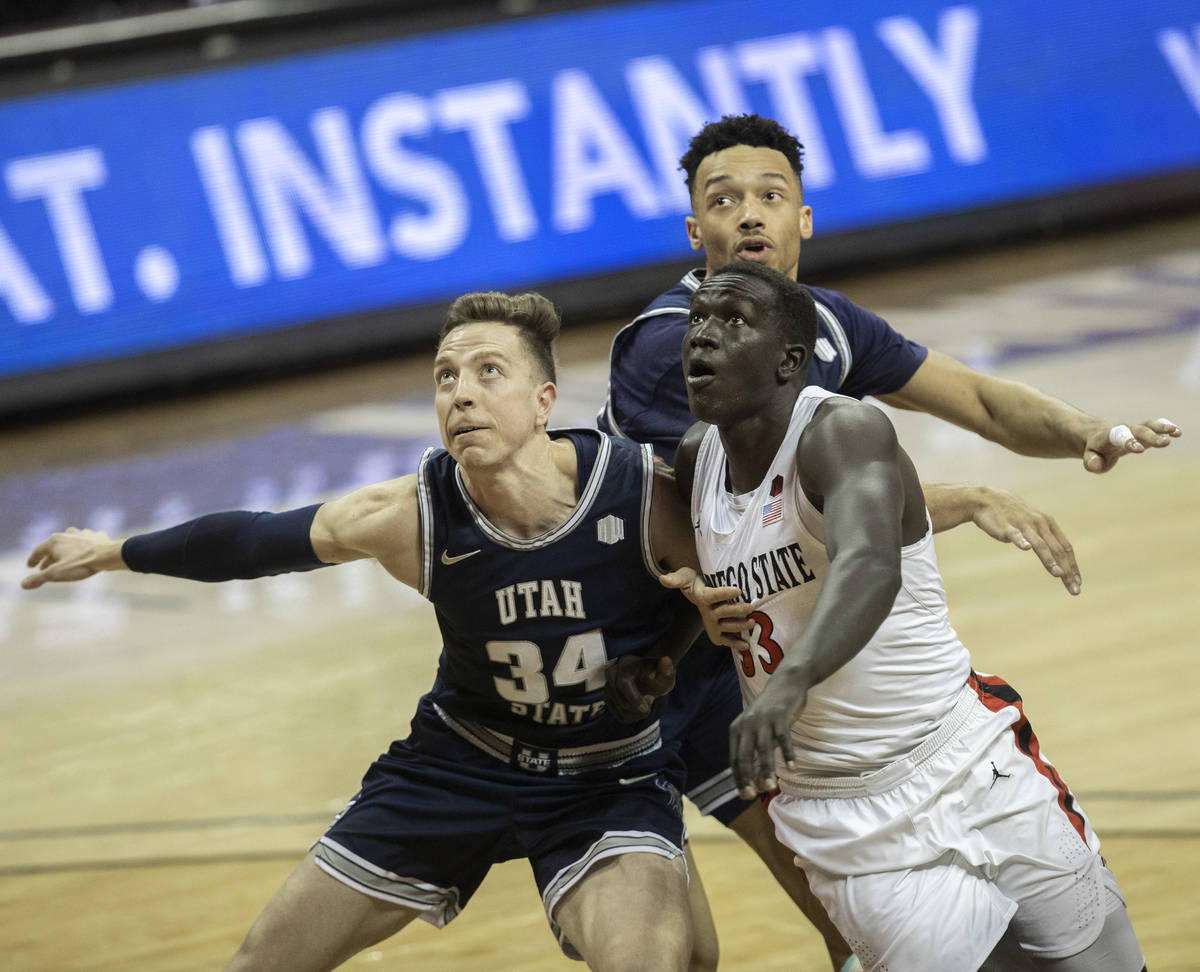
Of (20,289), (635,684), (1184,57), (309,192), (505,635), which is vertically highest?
(505,635)

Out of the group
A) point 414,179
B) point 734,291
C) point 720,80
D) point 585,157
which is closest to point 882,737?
point 734,291

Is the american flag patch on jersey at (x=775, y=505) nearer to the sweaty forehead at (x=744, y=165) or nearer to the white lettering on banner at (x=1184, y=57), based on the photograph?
the sweaty forehead at (x=744, y=165)

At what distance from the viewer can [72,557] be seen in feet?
11.9

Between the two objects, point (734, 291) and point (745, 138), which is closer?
point (734, 291)

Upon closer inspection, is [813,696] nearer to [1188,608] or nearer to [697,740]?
[697,740]

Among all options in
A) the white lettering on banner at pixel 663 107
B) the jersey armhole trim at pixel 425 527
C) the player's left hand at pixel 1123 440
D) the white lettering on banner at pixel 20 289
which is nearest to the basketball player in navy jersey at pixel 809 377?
the player's left hand at pixel 1123 440

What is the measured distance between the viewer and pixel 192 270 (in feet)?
35.3

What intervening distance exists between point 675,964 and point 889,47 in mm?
10326

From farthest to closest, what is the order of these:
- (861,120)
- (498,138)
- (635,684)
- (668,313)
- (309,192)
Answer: (861,120) < (498,138) < (309,192) < (668,313) < (635,684)

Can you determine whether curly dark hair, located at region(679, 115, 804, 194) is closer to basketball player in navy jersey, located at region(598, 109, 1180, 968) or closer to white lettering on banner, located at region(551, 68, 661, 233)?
basketball player in navy jersey, located at region(598, 109, 1180, 968)

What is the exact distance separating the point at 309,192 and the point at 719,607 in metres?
8.61

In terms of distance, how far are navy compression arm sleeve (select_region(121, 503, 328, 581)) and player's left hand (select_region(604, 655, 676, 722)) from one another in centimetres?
70

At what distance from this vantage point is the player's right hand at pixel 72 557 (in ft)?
11.9

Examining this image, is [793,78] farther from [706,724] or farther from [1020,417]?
[706,724]
